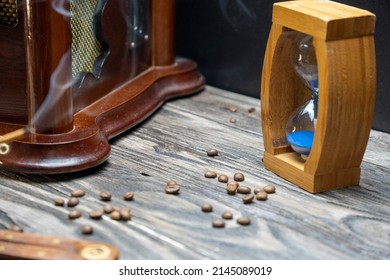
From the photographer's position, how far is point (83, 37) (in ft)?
5.00

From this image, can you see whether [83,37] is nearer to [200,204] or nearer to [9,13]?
[9,13]

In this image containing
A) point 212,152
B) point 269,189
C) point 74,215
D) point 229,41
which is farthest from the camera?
point 229,41

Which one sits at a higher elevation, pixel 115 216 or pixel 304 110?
pixel 304 110

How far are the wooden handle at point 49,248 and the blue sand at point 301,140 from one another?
414 millimetres

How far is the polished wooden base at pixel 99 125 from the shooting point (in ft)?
4.46

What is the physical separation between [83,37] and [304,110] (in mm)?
465

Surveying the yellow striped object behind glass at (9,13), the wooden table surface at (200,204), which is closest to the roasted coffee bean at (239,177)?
the wooden table surface at (200,204)

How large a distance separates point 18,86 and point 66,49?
0.14 meters

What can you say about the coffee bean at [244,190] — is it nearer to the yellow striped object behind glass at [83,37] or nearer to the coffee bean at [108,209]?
the coffee bean at [108,209]

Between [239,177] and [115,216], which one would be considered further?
[239,177]

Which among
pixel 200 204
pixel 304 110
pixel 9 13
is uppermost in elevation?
pixel 9 13

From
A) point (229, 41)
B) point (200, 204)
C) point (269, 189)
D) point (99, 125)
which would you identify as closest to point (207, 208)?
point (200, 204)

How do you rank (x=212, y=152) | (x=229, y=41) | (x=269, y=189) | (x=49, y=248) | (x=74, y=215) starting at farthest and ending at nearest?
(x=229, y=41), (x=212, y=152), (x=269, y=189), (x=74, y=215), (x=49, y=248)

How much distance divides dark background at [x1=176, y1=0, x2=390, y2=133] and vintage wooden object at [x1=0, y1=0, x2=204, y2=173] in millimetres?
188
